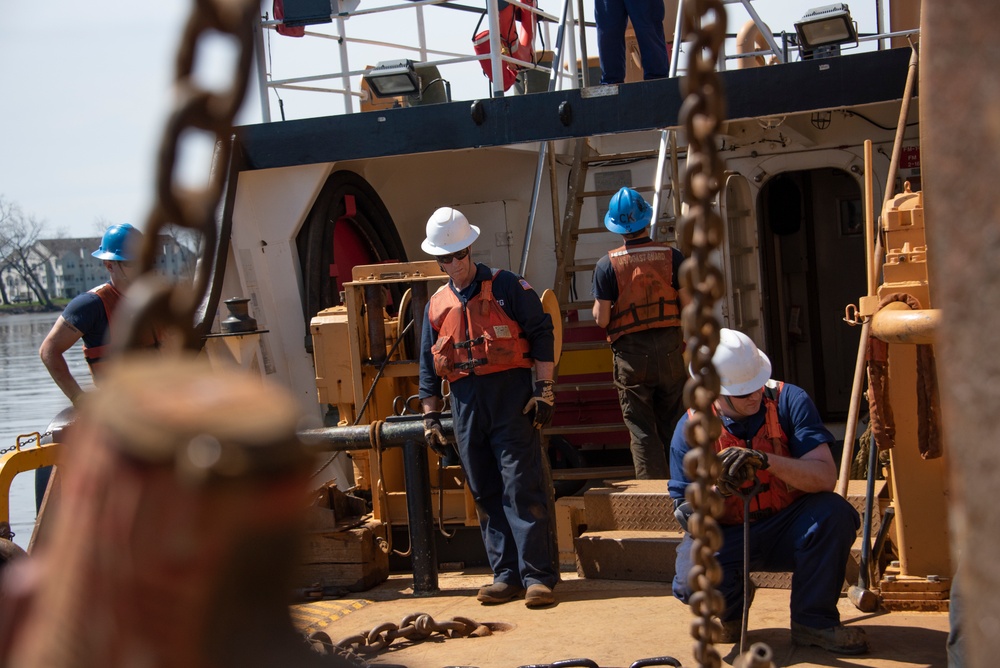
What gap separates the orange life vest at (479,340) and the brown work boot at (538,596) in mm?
1069

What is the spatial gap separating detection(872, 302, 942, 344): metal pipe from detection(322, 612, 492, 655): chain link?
2176 mm

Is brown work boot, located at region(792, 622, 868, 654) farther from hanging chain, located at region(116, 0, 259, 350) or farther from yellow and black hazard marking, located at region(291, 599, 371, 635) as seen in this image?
hanging chain, located at region(116, 0, 259, 350)

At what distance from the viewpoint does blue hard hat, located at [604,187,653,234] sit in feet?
22.3

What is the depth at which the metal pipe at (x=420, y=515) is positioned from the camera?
5.93 m

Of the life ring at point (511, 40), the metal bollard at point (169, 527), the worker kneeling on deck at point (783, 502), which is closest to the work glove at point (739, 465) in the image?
the worker kneeling on deck at point (783, 502)

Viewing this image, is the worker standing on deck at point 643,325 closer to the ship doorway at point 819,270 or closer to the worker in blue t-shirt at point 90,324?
the worker in blue t-shirt at point 90,324

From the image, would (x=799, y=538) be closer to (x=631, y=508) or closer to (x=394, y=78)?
(x=631, y=508)

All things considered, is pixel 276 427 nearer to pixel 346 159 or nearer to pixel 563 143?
pixel 346 159

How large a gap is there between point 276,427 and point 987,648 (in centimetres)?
61

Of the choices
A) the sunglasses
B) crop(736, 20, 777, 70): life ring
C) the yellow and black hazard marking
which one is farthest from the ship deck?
crop(736, 20, 777, 70): life ring

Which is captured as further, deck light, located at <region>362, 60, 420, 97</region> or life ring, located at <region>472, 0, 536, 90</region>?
life ring, located at <region>472, 0, 536, 90</region>

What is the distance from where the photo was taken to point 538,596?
5367mm

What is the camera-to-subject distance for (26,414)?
1956 cm

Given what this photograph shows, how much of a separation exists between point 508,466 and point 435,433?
477 mm
